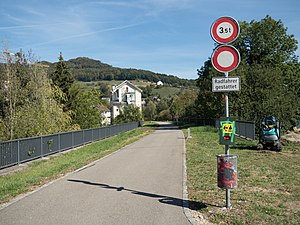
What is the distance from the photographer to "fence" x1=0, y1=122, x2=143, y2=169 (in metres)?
13.4

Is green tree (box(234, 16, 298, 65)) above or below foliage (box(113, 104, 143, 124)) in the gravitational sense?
above

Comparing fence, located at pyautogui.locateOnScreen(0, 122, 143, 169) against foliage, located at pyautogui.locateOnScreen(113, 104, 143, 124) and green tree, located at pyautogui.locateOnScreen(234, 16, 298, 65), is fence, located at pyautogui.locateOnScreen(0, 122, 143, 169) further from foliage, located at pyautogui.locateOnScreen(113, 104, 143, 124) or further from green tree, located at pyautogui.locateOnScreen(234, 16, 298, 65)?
foliage, located at pyautogui.locateOnScreen(113, 104, 143, 124)

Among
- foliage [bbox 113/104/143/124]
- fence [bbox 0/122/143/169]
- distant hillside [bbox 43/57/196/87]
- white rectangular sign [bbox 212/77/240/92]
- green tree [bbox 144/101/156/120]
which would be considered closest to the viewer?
white rectangular sign [bbox 212/77/240/92]

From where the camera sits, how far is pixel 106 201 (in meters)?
7.71

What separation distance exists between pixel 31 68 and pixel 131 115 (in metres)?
39.6

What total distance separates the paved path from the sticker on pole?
290 cm

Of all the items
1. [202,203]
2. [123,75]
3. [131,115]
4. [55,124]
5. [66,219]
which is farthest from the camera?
[123,75]

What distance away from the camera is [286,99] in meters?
27.9

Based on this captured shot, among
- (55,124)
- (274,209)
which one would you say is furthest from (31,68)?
(274,209)

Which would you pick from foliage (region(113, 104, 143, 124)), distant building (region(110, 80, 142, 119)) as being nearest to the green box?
foliage (region(113, 104, 143, 124))

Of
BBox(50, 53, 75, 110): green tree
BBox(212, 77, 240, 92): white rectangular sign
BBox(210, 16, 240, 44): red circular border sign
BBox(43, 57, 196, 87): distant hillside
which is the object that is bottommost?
BBox(212, 77, 240, 92): white rectangular sign

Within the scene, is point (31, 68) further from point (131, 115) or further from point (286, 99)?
point (131, 115)

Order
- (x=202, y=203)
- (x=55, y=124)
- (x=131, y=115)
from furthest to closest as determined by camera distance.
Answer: (x=131, y=115), (x=55, y=124), (x=202, y=203)

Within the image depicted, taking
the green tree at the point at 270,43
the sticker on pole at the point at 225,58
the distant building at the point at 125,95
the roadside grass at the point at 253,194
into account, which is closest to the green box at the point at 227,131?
the sticker on pole at the point at 225,58
